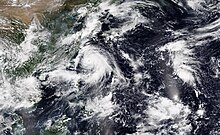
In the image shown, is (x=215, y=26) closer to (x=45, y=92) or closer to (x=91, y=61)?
(x=91, y=61)

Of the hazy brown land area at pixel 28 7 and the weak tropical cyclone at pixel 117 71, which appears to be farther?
the hazy brown land area at pixel 28 7

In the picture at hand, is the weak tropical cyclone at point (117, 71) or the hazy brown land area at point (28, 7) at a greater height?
the hazy brown land area at point (28, 7)

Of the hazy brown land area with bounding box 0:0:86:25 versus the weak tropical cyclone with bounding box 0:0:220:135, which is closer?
the weak tropical cyclone with bounding box 0:0:220:135

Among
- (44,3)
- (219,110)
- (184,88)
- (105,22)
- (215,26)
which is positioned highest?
(44,3)

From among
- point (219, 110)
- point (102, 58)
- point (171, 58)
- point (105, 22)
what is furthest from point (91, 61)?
point (219, 110)

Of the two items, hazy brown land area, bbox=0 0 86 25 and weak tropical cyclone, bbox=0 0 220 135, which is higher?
hazy brown land area, bbox=0 0 86 25

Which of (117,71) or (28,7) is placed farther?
(28,7)

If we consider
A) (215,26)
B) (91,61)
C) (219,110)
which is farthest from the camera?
(215,26)

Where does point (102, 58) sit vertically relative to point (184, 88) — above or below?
above
